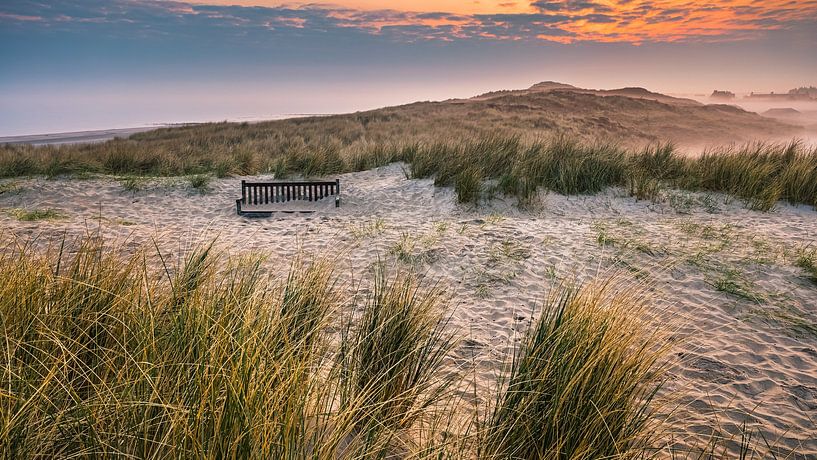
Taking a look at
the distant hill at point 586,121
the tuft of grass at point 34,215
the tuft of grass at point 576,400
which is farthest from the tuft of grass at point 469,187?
the distant hill at point 586,121

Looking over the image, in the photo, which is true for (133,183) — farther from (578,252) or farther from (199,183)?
(578,252)

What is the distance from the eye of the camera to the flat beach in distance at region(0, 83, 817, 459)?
2.64 metres

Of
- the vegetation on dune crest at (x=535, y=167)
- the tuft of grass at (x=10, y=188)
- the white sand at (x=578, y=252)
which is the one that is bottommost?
the white sand at (x=578, y=252)

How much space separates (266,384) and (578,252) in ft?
16.8

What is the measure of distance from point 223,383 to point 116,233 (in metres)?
6.18

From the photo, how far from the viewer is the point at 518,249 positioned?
6137mm

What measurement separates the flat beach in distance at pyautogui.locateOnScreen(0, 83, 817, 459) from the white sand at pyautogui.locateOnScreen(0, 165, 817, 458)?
0.03 metres

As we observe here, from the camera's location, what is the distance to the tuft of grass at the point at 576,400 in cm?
209

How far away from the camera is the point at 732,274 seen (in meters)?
5.27

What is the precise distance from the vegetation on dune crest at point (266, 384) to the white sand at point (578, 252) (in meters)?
0.41

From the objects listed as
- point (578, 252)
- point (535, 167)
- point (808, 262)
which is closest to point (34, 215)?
point (578, 252)

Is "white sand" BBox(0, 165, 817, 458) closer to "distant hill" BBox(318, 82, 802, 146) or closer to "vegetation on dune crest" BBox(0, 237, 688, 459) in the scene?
"vegetation on dune crest" BBox(0, 237, 688, 459)

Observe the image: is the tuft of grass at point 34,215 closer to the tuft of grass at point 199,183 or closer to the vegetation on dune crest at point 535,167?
the vegetation on dune crest at point 535,167

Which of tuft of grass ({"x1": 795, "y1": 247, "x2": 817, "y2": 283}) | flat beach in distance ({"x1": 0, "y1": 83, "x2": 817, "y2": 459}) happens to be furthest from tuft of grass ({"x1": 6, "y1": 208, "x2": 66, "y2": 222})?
tuft of grass ({"x1": 795, "y1": 247, "x2": 817, "y2": 283})
